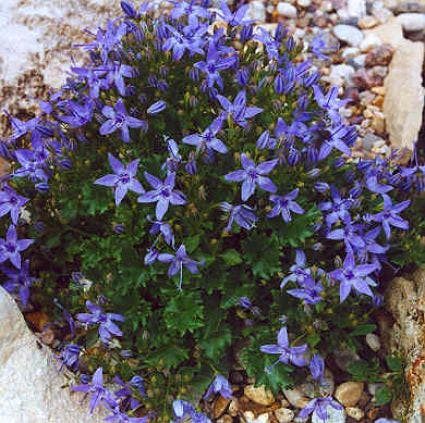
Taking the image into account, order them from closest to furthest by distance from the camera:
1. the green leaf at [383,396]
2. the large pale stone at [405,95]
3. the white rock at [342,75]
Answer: the green leaf at [383,396] < the large pale stone at [405,95] < the white rock at [342,75]

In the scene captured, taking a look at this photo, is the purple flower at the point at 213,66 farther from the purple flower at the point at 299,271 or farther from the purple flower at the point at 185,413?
the purple flower at the point at 185,413

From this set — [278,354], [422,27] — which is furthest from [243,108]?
[422,27]

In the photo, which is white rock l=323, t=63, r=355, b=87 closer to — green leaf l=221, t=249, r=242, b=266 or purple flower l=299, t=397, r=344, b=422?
green leaf l=221, t=249, r=242, b=266

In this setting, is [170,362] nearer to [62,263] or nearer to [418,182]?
[62,263]

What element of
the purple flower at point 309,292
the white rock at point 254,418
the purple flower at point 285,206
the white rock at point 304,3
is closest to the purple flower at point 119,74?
the purple flower at point 285,206

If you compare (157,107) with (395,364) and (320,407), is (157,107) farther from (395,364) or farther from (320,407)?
(395,364)
